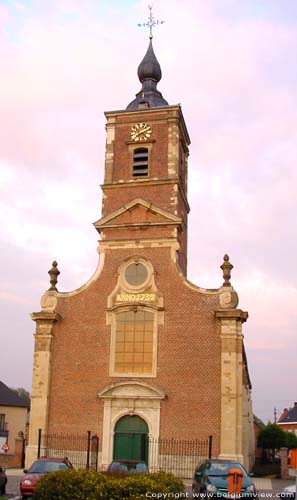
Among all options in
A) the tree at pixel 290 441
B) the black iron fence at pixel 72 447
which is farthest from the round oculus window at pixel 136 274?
the tree at pixel 290 441

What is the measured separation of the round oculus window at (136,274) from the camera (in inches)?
1045

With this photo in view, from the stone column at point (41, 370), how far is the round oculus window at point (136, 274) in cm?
359

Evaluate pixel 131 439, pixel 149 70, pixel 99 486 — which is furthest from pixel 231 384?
pixel 149 70

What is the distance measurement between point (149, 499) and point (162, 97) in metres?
25.5

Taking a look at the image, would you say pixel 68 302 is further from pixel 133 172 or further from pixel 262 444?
pixel 262 444

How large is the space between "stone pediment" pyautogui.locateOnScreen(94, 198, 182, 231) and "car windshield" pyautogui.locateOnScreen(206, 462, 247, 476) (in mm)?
12937

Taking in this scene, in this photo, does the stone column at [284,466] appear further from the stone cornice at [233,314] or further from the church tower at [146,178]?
the church tower at [146,178]

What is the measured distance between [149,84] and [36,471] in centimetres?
2317

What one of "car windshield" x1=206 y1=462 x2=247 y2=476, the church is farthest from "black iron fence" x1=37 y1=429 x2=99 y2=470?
"car windshield" x1=206 y1=462 x2=247 y2=476

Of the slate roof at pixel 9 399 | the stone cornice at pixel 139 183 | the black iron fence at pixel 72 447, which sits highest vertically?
the stone cornice at pixel 139 183

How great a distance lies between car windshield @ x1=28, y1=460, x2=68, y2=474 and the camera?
16.5 m

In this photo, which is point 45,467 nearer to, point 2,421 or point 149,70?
point 149,70

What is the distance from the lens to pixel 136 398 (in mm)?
24594

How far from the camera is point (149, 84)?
33312 mm
